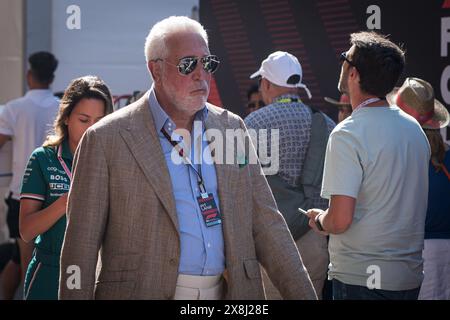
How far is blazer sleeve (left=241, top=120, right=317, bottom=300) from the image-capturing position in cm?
312

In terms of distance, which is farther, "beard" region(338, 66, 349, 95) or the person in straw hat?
Result: the person in straw hat

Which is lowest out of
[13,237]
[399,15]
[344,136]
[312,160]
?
[13,237]

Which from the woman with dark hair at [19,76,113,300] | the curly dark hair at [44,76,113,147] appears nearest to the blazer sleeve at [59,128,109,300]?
the woman with dark hair at [19,76,113,300]

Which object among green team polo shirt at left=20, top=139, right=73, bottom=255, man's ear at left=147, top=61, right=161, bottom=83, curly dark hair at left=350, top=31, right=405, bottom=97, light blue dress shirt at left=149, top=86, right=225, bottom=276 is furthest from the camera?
green team polo shirt at left=20, top=139, right=73, bottom=255

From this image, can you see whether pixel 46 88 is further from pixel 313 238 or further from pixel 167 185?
pixel 167 185

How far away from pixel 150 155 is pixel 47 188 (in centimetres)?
115

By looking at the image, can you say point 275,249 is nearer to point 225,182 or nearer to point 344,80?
point 225,182

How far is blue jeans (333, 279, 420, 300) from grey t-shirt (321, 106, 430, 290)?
0.9 inches

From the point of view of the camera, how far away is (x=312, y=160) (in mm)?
4812

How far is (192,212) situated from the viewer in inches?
117

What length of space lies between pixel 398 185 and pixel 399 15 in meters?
2.76

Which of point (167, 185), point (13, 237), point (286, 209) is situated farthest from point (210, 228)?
point (13, 237)

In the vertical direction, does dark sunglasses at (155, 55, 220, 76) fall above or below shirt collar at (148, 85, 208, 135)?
above

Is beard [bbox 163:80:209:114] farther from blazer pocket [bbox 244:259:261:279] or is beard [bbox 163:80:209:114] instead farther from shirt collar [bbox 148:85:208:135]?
blazer pocket [bbox 244:259:261:279]
